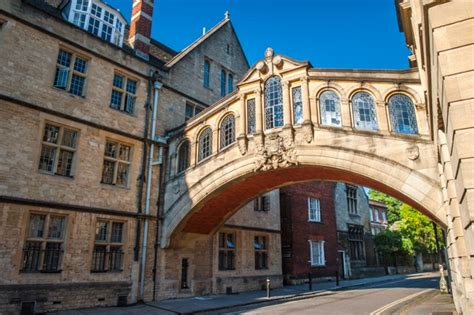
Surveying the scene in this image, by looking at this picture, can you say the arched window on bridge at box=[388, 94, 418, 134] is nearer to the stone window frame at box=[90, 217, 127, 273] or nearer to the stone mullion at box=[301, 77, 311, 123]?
the stone mullion at box=[301, 77, 311, 123]

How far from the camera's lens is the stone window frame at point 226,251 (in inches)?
704

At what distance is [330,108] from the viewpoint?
12.1 metres

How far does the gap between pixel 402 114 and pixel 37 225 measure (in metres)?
13.2

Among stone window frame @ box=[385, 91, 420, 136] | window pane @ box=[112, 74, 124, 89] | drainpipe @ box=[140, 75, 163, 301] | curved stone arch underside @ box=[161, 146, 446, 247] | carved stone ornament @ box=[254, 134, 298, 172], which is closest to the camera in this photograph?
curved stone arch underside @ box=[161, 146, 446, 247]

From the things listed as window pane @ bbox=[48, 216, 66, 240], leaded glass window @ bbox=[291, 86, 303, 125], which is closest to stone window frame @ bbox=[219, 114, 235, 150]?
leaded glass window @ bbox=[291, 86, 303, 125]

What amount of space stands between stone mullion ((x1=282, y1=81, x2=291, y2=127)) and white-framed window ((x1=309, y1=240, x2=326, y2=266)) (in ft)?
49.6

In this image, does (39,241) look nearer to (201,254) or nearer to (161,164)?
(161,164)

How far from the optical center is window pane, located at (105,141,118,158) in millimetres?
14508

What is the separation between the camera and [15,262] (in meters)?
10.8

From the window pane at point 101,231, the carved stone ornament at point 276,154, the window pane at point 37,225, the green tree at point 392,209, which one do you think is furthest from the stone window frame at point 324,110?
the green tree at point 392,209

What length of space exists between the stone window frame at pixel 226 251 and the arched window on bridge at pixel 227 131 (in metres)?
5.97

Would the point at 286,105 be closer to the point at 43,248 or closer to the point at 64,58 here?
the point at 64,58

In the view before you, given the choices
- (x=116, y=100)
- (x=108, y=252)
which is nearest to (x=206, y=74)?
(x=116, y=100)

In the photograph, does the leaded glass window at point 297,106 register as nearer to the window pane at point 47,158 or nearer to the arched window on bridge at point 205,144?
the arched window on bridge at point 205,144
